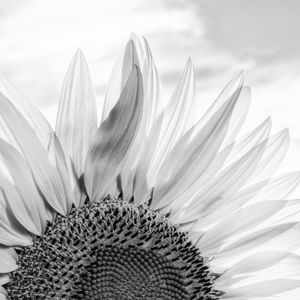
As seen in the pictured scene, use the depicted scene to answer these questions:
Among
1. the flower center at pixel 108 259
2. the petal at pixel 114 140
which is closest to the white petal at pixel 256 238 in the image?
the flower center at pixel 108 259

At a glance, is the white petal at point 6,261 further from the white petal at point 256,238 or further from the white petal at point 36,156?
the white petal at point 256,238

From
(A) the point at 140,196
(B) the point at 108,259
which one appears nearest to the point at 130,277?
(B) the point at 108,259

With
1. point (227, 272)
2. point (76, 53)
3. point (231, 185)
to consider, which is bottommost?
point (227, 272)

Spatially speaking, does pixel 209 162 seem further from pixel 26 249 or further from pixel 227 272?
pixel 26 249

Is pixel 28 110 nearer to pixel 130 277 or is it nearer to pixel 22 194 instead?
pixel 22 194

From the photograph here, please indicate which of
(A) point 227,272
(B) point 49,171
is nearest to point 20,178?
(B) point 49,171

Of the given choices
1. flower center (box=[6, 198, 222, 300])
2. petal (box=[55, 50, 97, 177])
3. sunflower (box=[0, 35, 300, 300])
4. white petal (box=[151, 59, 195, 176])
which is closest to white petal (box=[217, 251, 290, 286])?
sunflower (box=[0, 35, 300, 300])
